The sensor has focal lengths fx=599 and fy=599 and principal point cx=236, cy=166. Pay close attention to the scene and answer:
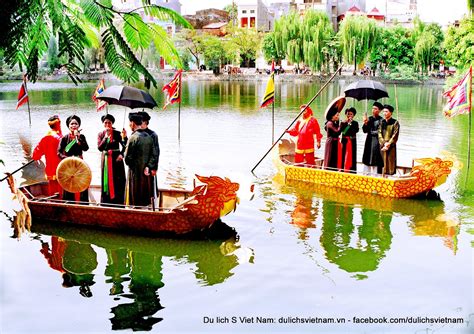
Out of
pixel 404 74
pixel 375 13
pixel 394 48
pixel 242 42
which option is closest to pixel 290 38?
pixel 394 48

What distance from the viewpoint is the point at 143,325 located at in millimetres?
5742

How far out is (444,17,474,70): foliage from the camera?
92.9 ft

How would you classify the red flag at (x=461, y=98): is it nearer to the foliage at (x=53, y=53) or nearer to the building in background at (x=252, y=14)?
the foliage at (x=53, y=53)

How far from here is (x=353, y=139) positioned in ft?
36.4

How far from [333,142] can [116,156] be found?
175 inches

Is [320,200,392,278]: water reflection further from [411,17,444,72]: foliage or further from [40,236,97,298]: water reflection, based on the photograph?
[411,17,444,72]: foliage

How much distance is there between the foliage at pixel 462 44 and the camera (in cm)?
2831

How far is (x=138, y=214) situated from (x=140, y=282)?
4.19ft

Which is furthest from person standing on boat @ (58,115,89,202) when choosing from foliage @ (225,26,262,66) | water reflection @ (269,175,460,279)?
foliage @ (225,26,262,66)

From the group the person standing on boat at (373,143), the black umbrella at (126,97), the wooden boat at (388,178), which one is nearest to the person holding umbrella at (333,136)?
the wooden boat at (388,178)

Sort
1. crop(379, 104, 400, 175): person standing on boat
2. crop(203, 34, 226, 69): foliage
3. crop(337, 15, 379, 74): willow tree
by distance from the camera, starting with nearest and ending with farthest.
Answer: crop(379, 104, 400, 175): person standing on boat, crop(337, 15, 379, 74): willow tree, crop(203, 34, 226, 69): foliage

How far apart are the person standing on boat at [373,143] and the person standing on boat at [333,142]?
19.1 inches

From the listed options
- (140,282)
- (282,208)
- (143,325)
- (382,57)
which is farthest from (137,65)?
(382,57)

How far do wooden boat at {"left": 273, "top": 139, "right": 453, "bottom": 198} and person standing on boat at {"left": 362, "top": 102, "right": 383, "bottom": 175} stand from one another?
1.40ft
